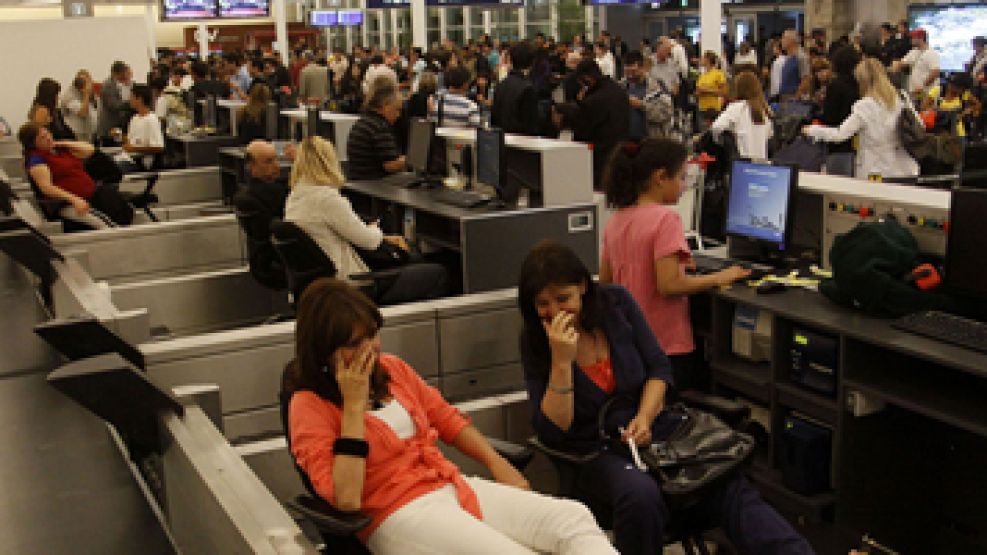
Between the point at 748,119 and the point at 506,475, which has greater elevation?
the point at 748,119

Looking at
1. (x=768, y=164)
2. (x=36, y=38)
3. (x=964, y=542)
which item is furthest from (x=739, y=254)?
(x=36, y=38)

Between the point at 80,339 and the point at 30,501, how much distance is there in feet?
1.98

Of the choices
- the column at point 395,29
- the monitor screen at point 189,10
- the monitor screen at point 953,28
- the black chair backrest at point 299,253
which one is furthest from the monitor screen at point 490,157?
the column at point 395,29

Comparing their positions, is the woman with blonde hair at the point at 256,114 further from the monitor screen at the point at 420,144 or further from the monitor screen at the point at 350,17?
the monitor screen at the point at 350,17

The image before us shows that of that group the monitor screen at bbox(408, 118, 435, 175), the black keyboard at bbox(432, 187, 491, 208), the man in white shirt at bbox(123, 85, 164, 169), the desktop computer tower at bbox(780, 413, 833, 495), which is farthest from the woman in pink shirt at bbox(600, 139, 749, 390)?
the man in white shirt at bbox(123, 85, 164, 169)

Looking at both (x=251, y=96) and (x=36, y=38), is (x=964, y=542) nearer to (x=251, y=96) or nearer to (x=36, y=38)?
(x=251, y=96)

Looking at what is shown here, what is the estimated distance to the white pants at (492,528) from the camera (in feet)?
8.90

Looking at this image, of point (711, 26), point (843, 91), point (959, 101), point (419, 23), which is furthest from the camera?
point (419, 23)

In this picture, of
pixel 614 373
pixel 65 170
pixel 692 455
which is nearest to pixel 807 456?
pixel 692 455

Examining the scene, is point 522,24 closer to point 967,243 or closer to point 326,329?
point 967,243

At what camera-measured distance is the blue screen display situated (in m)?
4.32

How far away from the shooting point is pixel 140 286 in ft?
19.3

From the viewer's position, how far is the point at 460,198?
21.2ft

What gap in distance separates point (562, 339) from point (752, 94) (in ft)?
16.9
